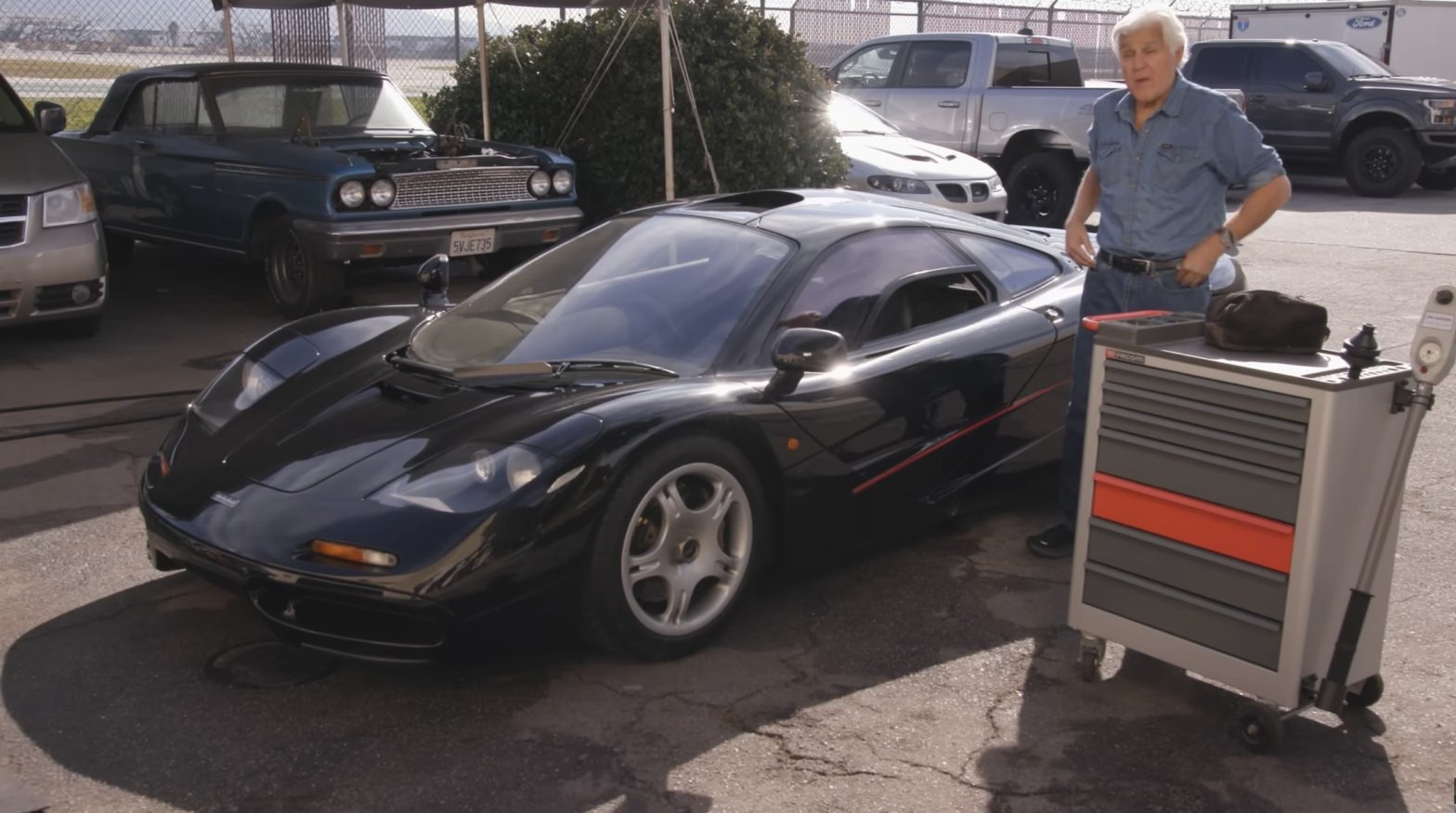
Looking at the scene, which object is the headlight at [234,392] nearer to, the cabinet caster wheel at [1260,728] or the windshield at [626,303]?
the windshield at [626,303]

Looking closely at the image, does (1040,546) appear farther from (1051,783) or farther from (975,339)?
(1051,783)

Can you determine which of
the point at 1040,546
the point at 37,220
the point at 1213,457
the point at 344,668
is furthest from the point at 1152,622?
the point at 37,220

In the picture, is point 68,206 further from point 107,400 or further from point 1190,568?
point 1190,568

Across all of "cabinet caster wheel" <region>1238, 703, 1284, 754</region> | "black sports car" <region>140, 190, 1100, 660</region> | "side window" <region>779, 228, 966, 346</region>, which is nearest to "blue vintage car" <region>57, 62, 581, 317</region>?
"black sports car" <region>140, 190, 1100, 660</region>

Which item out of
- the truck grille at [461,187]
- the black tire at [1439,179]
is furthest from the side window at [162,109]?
the black tire at [1439,179]

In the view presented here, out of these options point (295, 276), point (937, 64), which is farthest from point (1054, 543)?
point (937, 64)

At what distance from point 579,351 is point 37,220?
471 cm

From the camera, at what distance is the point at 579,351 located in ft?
13.8

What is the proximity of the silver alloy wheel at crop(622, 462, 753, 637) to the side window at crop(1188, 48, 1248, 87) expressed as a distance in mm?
15396

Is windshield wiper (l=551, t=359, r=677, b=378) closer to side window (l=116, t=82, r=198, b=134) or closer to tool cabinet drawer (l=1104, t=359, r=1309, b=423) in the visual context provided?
tool cabinet drawer (l=1104, t=359, r=1309, b=423)

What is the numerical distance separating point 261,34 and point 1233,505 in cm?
1524

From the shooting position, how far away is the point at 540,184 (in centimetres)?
909

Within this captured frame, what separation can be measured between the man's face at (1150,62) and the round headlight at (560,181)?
5385mm

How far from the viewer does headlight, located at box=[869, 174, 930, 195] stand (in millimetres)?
10617
